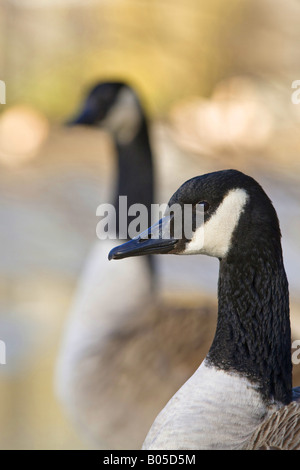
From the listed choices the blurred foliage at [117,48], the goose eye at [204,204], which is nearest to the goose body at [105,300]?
the goose eye at [204,204]

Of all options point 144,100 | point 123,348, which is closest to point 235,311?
point 123,348

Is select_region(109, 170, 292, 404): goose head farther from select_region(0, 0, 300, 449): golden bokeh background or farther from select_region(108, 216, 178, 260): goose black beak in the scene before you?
select_region(0, 0, 300, 449): golden bokeh background

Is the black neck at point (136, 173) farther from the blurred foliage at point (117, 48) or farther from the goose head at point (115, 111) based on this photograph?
the blurred foliage at point (117, 48)

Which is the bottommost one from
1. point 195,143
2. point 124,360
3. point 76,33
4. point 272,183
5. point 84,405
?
point 84,405

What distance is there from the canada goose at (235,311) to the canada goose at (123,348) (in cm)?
73

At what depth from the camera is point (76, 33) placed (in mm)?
5262

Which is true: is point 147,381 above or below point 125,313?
below

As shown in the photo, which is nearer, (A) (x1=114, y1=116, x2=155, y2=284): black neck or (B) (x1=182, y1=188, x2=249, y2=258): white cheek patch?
(B) (x1=182, y1=188, x2=249, y2=258): white cheek patch

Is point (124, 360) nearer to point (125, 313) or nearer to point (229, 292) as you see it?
point (125, 313)

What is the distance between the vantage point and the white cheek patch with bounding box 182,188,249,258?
3.71 ft

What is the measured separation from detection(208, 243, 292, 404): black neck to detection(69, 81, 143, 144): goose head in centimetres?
141

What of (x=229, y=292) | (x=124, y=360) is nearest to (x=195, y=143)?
(x=124, y=360)

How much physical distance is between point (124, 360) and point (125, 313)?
21 cm

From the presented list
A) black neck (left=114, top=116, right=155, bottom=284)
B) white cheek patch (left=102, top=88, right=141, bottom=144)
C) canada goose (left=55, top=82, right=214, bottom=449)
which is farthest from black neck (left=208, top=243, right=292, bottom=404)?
white cheek patch (left=102, top=88, right=141, bottom=144)
